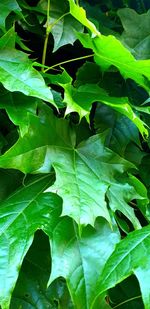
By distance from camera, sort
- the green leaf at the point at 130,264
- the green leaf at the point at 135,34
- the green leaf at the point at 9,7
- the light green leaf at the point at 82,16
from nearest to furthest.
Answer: the green leaf at the point at 130,264
the light green leaf at the point at 82,16
the green leaf at the point at 9,7
the green leaf at the point at 135,34

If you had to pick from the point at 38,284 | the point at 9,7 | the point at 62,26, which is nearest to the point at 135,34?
the point at 62,26

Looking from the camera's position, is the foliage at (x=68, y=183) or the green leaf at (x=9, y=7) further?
the green leaf at (x=9, y=7)

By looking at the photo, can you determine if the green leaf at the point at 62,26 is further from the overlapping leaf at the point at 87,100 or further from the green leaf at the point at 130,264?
the green leaf at the point at 130,264

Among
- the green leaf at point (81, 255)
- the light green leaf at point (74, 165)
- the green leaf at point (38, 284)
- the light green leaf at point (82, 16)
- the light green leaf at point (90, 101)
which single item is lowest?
the green leaf at point (38, 284)

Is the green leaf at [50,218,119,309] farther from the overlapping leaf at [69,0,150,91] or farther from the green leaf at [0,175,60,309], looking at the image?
the overlapping leaf at [69,0,150,91]

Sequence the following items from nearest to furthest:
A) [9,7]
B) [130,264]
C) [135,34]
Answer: [130,264] < [9,7] < [135,34]

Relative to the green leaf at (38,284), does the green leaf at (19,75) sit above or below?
above

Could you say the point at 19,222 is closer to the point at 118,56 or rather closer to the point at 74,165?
the point at 74,165

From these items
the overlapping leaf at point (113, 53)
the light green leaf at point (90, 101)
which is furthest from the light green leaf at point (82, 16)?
the light green leaf at point (90, 101)
